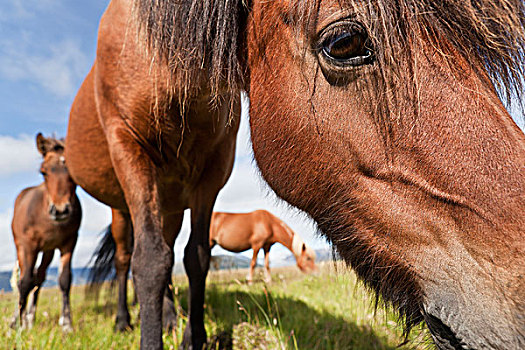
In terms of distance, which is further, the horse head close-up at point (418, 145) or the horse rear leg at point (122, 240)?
the horse rear leg at point (122, 240)

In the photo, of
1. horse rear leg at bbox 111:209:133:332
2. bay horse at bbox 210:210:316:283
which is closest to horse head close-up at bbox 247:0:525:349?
horse rear leg at bbox 111:209:133:332

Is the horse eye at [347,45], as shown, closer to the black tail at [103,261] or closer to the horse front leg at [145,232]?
the horse front leg at [145,232]

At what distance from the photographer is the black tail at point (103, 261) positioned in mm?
5914

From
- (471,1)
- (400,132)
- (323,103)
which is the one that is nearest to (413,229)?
(400,132)

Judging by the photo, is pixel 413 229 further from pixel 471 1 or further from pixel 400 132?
pixel 471 1

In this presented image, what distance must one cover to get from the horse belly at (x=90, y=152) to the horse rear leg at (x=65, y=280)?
2.52 m

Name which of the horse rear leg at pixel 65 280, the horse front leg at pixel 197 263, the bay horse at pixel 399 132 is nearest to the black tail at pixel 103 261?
the horse rear leg at pixel 65 280

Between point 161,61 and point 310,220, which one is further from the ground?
point 161,61

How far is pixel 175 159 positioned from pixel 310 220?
4.32 feet

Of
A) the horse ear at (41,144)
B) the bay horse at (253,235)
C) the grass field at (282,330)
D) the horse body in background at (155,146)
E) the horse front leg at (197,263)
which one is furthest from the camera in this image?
the bay horse at (253,235)

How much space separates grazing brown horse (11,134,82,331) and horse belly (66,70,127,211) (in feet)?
8.15

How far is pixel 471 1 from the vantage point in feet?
3.54

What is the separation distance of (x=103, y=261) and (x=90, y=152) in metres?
3.37

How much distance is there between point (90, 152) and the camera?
130 inches
